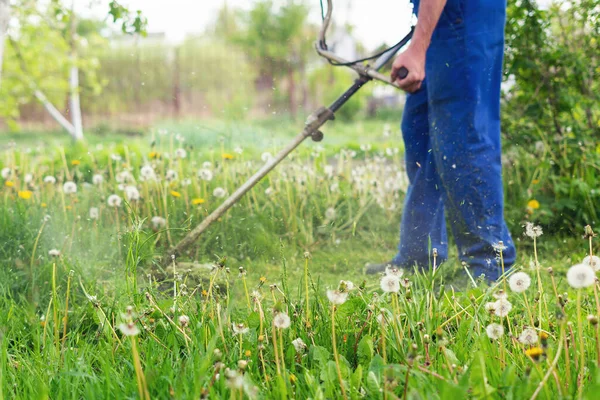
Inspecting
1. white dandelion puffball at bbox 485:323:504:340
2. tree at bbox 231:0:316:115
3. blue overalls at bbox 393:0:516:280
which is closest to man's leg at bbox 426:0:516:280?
blue overalls at bbox 393:0:516:280

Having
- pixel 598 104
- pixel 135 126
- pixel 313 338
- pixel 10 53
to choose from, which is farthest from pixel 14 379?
pixel 135 126

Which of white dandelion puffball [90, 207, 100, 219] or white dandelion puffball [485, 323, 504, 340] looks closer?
white dandelion puffball [485, 323, 504, 340]

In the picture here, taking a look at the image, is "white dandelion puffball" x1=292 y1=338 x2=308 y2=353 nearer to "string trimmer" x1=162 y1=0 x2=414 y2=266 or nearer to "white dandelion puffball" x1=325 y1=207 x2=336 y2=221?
"string trimmer" x1=162 y1=0 x2=414 y2=266

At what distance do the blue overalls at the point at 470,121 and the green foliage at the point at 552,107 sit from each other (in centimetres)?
92

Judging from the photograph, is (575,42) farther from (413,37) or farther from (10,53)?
(10,53)

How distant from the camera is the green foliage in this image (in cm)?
366

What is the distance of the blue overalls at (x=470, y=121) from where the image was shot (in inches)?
104

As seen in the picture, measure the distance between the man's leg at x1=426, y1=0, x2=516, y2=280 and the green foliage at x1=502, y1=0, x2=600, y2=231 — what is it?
93cm

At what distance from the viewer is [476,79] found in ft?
8.78

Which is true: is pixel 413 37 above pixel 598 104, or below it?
above

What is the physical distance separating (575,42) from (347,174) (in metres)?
1.62

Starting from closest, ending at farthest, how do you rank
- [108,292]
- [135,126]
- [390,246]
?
1. [108,292]
2. [390,246]
3. [135,126]

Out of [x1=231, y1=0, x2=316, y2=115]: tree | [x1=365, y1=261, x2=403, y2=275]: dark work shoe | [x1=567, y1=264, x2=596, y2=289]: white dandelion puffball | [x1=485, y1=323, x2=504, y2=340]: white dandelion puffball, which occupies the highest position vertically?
[x1=231, y1=0, x2=316, y2=115]: tree

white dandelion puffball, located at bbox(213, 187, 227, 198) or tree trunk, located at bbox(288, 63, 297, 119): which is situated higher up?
tree trunk, located at bbox(288, 63, 297, 119)
